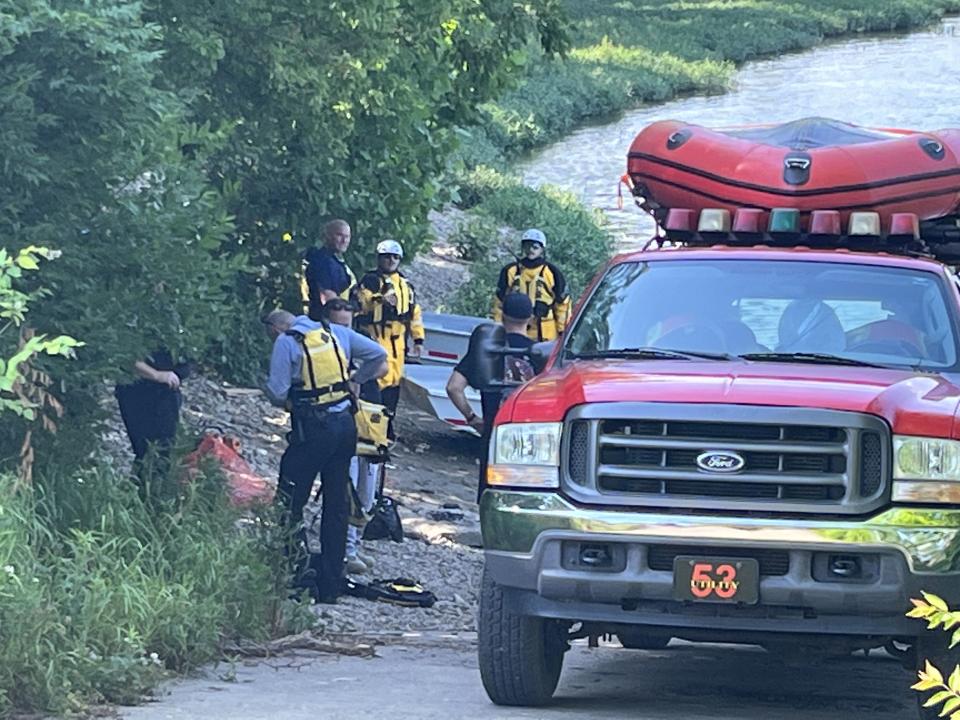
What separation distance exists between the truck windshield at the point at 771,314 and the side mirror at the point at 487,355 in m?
0.30

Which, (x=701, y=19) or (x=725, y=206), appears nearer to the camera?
(x=725, y=206)

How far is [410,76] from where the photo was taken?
14.2m

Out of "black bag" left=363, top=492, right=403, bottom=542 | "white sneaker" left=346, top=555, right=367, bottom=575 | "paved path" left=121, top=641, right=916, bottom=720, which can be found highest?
"black bag" left=363, top=492, right=403, bottom=542

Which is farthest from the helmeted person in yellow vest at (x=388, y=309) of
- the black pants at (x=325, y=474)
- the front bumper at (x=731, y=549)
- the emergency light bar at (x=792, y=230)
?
the front bumper at (x=731, y=549)

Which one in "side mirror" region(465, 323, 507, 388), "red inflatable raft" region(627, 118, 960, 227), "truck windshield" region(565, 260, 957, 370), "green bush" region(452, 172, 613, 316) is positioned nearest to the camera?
"truck windshield" region(565, 260, 957, 370)

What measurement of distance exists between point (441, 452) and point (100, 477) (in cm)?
761

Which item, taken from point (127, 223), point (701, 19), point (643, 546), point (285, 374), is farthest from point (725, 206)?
point (701, 19)

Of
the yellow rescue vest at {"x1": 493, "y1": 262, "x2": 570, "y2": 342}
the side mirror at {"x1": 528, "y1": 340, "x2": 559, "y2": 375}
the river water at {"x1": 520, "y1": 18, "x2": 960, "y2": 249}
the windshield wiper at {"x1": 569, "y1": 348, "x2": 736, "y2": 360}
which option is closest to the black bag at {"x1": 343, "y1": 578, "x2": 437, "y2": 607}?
the side mirror at {"x1": 528, "y1": 340, "x2": 559, "y2": 375}

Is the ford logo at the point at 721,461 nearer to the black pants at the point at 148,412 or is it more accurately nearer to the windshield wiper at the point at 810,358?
the windshield wiper at the point at 810,358

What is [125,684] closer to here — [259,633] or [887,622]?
[259,633]

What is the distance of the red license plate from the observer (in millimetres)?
7008

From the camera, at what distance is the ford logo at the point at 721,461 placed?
281 inches

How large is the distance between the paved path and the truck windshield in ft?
4.50

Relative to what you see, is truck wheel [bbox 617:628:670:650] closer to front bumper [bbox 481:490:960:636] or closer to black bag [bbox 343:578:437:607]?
front bumper [bbox 481:490:960:636]
